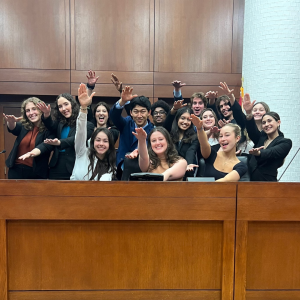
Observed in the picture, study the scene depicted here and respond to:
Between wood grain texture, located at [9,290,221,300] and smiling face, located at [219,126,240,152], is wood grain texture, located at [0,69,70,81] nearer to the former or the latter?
smiling face, located at [219,126,240,152]

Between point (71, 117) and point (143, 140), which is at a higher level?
point (71, 117)

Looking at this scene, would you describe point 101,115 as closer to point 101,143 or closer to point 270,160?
point 101,143

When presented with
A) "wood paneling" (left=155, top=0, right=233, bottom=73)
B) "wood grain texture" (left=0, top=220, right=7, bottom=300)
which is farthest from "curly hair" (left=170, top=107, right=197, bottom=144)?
"wood paneling" (left=155, top=0, right=233, bottom=73)

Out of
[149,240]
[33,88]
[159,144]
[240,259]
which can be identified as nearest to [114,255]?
[149,240]

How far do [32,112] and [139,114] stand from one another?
0.90 metres

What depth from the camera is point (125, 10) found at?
474cm

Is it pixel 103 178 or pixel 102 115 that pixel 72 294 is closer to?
pixel 103 178

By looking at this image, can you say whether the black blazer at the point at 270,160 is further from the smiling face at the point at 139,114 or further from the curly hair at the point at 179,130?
the smiling face at the point at 139,114

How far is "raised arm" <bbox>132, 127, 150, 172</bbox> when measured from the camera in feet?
6.94

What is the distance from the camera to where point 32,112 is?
2801 millimetres

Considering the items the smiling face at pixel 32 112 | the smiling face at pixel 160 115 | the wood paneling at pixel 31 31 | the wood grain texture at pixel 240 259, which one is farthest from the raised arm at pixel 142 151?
the wood paneling at pixel 31 31

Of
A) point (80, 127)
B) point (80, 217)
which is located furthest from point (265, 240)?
point (80, 127)

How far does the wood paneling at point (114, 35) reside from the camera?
15.4 ft

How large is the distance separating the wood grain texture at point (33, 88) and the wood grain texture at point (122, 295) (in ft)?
10.9
